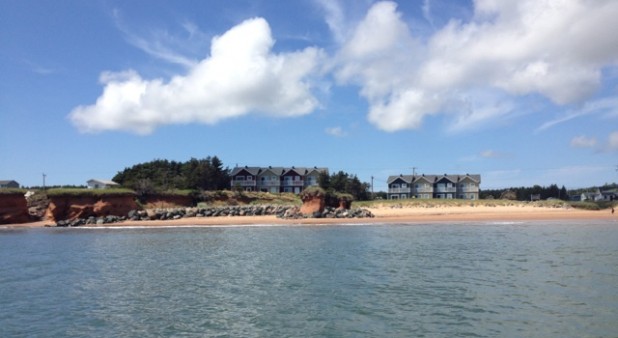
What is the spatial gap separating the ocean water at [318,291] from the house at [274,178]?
8073 centimetres

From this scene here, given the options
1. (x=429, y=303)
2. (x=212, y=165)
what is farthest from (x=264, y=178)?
(x=429, y=303)

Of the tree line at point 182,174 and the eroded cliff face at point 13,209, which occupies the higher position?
the tree line at point 182,174

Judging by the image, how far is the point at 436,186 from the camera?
115 metres

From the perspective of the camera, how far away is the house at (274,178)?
108m

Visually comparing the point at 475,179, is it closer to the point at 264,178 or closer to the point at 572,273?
the point at 264,178

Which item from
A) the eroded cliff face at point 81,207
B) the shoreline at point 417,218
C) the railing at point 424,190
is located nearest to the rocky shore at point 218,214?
the eroded cliff face at point 81,207

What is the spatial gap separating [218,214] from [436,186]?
68.7m

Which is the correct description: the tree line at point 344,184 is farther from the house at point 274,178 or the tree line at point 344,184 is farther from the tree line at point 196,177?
the house at point 274,178

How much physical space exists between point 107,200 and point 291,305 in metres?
49.3

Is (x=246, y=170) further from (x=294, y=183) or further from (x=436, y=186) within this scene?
(x=436, y=186)

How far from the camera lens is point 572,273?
17.6 metres

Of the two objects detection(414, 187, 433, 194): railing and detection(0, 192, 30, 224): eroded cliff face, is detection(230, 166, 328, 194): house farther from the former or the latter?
detection(0, 192, 30, 224): eroded cliff face

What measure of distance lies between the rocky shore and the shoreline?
1.57m

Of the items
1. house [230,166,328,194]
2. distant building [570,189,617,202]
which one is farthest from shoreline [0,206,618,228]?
distant building [570,189,617,202]
